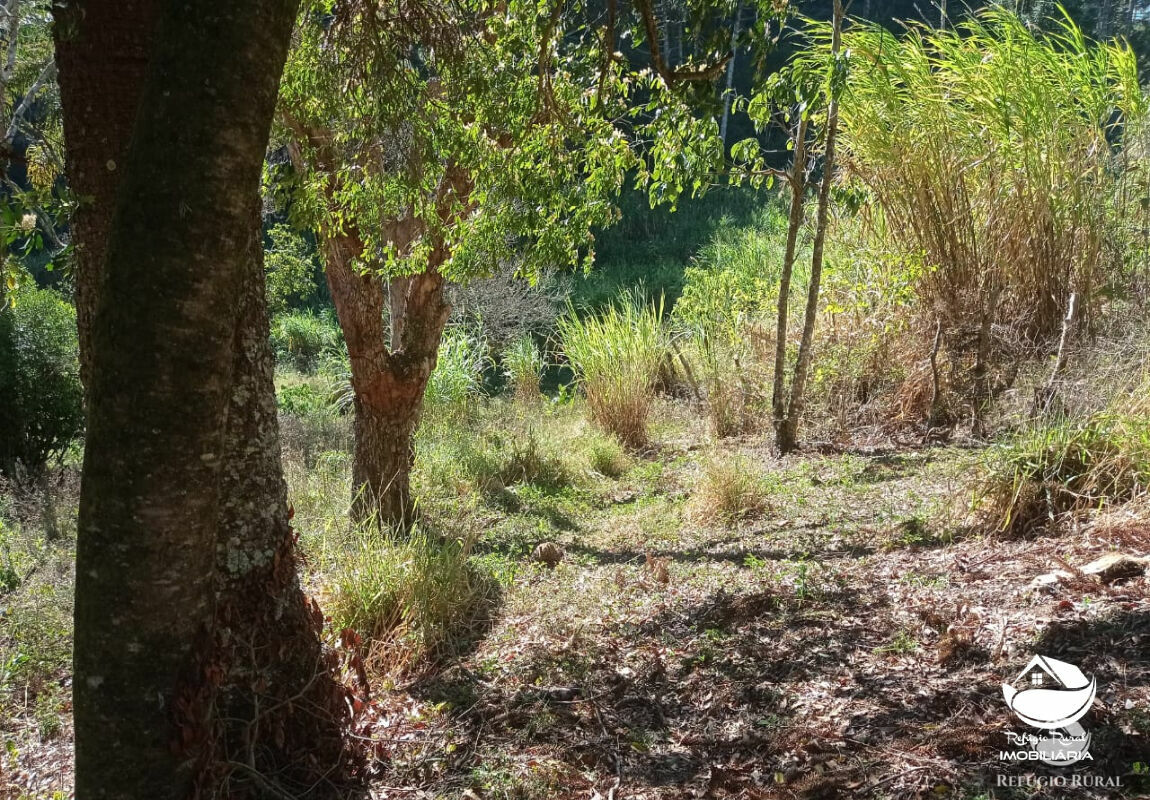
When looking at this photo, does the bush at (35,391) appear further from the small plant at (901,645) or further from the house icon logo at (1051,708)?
the house icon logo at (1051,708)

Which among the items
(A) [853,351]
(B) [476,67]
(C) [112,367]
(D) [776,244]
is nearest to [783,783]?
(C) [112,367]

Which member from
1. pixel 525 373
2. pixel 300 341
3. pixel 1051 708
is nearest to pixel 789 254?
pixel 525 373

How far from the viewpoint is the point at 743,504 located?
5125 mm

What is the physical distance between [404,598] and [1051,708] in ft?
8.29

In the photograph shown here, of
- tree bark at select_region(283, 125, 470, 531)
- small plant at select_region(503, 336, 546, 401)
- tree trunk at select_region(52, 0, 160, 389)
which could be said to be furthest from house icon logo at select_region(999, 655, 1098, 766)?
small plant at select_region(503, 336, 546, 401)

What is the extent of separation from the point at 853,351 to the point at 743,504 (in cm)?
243

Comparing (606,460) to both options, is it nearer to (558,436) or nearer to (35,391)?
(558,436)

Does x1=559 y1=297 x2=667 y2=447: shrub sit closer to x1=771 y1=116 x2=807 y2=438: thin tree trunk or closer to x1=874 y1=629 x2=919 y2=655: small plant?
x1=771 y1=116 x2=807 y2=438: thin tree trunk

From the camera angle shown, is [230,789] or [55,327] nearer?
[230,789]

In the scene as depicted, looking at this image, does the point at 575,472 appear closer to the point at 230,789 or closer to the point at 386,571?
the point at 386,571

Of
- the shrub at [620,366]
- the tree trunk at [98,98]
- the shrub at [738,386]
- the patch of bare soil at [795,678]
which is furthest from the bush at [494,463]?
the tree trunk at [98,98]

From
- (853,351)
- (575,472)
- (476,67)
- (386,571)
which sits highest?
(476,67)

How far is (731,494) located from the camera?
5133 millimetres

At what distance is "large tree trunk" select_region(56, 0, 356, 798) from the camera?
1606mm
